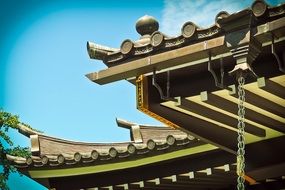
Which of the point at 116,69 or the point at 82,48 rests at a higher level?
the point at 82,48

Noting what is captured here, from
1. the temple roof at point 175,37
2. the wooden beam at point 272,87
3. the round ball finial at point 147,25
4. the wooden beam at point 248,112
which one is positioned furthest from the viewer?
the round ball finial at point 147,25

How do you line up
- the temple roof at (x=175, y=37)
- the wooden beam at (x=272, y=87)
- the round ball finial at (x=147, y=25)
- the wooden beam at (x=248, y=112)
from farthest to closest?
the round ball finial at (x=147, y=25)
the wooden beam at (x=248, y=112)
the wooden beam at (x=272, y=87)
the temple roof at (x=175, y=37)

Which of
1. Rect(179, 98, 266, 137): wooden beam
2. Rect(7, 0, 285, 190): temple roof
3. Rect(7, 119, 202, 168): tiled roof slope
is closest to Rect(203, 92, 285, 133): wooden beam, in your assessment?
Rect(7, 0, 285, 190): temple roof

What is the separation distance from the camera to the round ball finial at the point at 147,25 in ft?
14.2

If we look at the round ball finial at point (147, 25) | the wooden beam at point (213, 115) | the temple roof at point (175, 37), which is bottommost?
the wooden beam at point (213, 115)

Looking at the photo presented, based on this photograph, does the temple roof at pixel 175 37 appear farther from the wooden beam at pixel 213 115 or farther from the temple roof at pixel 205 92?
the wooden beam at pixel 213 115

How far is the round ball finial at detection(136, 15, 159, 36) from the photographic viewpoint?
4316mm

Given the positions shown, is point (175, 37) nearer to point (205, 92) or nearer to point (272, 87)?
point (205, 92)

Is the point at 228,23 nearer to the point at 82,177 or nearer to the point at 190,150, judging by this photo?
the point at 190,150

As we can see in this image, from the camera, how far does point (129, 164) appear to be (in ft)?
21.5

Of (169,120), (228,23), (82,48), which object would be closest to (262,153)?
(169,120)

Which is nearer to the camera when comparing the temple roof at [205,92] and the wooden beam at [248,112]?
the temple roof at [205,92]

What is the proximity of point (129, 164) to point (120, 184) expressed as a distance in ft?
1.34

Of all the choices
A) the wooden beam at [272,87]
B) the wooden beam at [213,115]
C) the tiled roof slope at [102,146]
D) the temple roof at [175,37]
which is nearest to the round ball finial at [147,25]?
the temple roof at [175,37]
